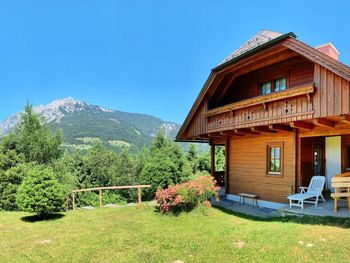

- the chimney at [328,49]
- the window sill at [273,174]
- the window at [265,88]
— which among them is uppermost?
the chimney at [328,49]

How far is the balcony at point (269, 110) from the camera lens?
8109mm

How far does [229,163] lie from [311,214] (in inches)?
218

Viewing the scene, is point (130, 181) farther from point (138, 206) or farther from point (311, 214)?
point (311, 214)

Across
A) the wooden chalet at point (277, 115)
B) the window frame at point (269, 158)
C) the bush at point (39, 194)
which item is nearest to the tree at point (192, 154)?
the wooden chalet at point (277, 115)

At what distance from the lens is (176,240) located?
678 cm

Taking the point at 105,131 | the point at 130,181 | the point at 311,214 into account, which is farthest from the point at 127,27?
the point at 105,131

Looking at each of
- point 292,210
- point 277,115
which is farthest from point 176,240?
point 277,115

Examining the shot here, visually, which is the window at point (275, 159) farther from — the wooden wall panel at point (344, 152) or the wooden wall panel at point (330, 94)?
the wooden wall panel at point (330, 94)

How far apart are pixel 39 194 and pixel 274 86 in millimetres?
9880

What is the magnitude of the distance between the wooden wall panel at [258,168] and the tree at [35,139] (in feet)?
47.5

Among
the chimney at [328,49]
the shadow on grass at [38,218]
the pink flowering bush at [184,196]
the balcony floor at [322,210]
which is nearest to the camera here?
the balcony floor at [322,210]

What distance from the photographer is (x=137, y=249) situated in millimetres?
6227

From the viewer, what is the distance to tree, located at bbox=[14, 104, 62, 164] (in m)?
19.4

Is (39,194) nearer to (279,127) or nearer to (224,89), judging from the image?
(279,127)
